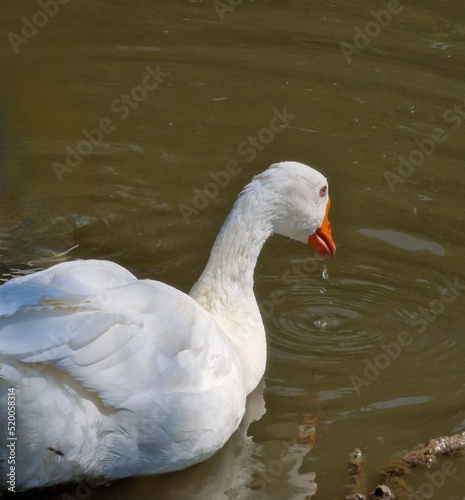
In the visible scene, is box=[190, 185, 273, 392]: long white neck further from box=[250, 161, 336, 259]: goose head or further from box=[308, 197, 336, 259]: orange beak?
box=[308, 197, 336, 259]: orange beak

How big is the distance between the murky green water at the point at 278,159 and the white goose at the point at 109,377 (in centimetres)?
32

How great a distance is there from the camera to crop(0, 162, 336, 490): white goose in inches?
205

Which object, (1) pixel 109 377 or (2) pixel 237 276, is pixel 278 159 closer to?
(2) pixel 237 276

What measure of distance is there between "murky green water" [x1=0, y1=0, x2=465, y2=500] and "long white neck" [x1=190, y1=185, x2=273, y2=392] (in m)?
0.39

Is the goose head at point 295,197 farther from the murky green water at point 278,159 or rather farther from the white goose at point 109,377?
the white goose at point 109,377

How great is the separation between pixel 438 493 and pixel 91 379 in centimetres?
206

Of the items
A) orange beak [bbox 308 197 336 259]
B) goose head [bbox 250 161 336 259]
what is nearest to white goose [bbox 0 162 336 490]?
goose head [bbox 250 161 336 259]

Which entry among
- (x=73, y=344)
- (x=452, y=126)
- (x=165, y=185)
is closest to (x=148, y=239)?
(x=165, y=185)

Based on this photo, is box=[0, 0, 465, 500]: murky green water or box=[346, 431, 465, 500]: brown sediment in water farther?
box=[0, 0, 465, 500]: murky green water

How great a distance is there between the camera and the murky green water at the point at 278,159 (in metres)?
6.53

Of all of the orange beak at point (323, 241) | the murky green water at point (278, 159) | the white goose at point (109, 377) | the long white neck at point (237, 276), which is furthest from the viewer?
the orange beak at point (323, 241)

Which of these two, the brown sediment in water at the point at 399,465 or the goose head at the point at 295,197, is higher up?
the goose head at the point at 295,197

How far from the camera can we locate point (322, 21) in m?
12.9

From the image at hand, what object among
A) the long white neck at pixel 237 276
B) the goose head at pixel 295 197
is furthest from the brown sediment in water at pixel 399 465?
the goose head at pixel 295 197
